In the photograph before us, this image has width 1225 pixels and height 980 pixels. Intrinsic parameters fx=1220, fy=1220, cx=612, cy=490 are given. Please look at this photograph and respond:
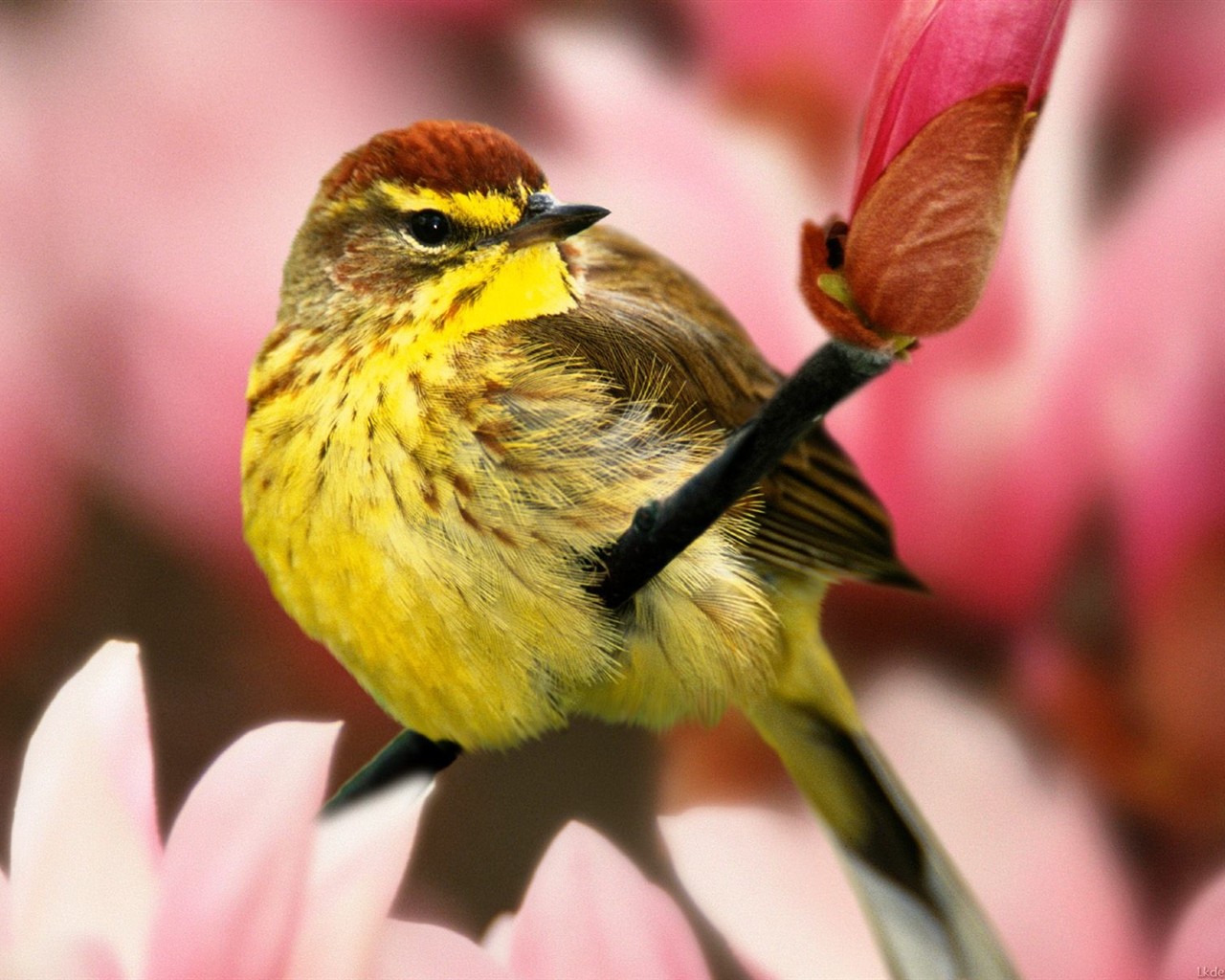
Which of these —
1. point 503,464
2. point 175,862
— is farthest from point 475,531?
point 175,862

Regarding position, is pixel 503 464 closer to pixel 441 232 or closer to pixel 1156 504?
pixel 441 232

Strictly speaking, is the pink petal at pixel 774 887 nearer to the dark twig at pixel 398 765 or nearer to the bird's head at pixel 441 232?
the dark twig at pixel 398 765

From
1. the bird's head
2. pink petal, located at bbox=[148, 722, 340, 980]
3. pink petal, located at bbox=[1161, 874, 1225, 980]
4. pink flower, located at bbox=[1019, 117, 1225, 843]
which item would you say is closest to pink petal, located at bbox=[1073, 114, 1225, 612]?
pink flower, located at bbox=[1019, 117, 1225, 843]

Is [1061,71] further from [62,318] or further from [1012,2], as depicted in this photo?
[62,318]

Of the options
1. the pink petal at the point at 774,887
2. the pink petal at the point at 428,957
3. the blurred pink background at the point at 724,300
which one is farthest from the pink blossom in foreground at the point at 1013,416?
the pink petal at the point at 428,957

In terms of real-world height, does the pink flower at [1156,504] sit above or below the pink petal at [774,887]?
above

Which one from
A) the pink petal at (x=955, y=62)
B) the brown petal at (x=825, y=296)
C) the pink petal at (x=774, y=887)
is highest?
the pink petal at (x=955, y=62)

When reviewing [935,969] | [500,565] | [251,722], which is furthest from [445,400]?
[935,969]

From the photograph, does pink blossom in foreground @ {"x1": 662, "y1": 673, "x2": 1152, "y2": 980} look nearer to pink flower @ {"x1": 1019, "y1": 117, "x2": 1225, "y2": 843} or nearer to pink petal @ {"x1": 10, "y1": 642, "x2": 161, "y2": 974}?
pink flower @ {"x1": 1019, "y1": 117, "x2": 1225, "y2": 843}
